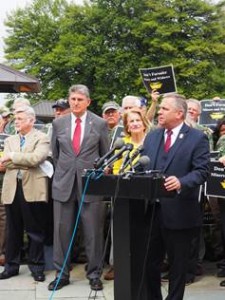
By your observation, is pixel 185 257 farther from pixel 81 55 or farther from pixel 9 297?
pixel 81 55

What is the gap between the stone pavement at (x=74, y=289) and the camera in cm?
554

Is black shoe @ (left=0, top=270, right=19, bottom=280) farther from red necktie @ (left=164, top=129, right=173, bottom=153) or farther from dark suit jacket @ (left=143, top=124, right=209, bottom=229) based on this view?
red necktie @ (left=164, top=129, right=173, bottom=153)

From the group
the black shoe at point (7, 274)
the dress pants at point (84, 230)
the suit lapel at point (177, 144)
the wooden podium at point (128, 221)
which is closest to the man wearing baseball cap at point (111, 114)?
the dress pants at point (84, 230)

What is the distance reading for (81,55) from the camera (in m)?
39.4

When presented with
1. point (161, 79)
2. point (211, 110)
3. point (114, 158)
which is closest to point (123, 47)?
point (211, 110)

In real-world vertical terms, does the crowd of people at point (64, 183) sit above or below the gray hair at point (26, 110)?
below

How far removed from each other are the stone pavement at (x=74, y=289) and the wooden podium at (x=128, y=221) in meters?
1.30

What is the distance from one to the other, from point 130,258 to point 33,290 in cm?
202

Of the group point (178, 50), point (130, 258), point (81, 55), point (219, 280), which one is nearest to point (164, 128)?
point (130, 258)

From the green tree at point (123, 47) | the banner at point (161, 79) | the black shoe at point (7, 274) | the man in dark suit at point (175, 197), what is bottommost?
the black shoe at point (7, 274)

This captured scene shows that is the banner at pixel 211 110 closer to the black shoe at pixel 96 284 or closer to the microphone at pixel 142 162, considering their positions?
the black shoe at pixel 96 284

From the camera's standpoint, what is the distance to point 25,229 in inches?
250

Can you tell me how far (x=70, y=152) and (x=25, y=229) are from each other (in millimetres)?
1132

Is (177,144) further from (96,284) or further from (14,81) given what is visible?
(14,81)
